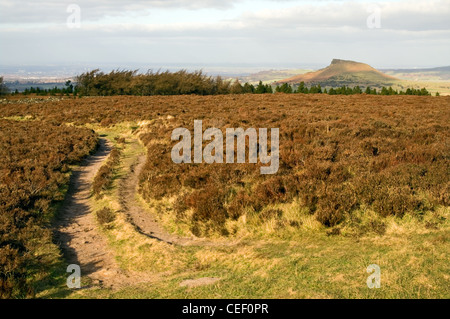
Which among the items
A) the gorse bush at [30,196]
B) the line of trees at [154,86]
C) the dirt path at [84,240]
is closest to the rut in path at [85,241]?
the dirt path at [84,240]

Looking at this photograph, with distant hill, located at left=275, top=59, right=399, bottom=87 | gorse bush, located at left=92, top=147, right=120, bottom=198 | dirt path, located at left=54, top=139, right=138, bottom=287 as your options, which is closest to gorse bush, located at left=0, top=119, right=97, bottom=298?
dirt path, located at left=54, top=139, right=138, bottom=287

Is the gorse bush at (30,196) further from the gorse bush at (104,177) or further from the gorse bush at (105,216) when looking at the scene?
the gorse bush at (105,216)

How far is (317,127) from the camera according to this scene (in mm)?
18594

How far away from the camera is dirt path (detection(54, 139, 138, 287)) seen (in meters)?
7.77

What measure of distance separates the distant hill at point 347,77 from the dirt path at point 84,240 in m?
144

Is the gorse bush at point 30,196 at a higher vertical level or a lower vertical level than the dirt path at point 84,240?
higher

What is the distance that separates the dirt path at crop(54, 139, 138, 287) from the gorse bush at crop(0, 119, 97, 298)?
37 centimetres

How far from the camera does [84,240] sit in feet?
31.8

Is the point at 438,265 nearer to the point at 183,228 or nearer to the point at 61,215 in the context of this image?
the point at 183,228

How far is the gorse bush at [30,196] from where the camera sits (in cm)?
740

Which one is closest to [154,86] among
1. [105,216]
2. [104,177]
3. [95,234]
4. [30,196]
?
[104,177]

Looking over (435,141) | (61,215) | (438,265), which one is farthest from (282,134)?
(438,265)

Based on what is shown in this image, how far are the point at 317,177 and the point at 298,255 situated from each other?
14.0ft

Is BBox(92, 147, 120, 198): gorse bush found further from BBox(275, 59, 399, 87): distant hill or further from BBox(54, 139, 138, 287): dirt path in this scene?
BBox(275, 59, 399, 87): distant hill
